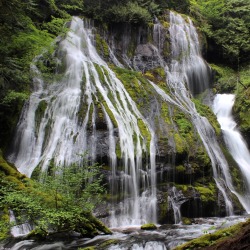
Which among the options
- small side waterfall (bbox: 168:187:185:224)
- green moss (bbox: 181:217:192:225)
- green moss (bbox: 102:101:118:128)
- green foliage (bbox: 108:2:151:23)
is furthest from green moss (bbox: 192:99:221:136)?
green foliage (bbox: 108:2:151:23)

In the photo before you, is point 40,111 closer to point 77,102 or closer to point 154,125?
point 77,102

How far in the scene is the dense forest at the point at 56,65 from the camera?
20.3 feet

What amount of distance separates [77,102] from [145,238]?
699 cm

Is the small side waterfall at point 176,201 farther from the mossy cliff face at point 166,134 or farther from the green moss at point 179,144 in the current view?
the green moss at point 179,144

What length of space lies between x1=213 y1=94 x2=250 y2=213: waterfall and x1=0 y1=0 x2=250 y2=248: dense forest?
1.85 ft

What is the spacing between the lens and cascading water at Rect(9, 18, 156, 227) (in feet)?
33.8

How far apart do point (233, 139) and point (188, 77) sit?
6079 mm

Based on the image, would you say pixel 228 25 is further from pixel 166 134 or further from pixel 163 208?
pixel 163 208

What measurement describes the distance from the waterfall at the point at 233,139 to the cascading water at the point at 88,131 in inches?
181

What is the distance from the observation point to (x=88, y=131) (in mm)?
11438

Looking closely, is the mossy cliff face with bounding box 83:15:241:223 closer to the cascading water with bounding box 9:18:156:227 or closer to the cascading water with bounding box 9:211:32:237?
the cascading water with bounding box 9:18:156:227

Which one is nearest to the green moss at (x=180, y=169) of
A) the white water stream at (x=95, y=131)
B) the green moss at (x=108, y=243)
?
the white water stream at (x=95, y=131)

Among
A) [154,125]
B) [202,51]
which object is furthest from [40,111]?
[202,51]

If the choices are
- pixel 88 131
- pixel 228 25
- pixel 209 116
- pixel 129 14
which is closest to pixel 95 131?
pixel 88 131
